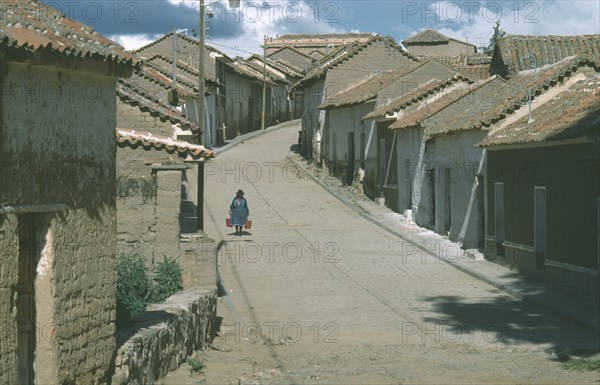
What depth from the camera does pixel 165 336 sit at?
11320mm

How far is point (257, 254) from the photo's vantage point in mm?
25859

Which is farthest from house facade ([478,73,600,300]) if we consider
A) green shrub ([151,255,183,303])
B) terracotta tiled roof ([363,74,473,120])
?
terracotta tiled roof ([363,74,473,120])

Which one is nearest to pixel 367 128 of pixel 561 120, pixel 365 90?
pixel 365 90

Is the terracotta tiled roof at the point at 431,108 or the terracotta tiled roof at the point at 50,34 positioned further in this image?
the terracotta tiled roof at the point at 431,108

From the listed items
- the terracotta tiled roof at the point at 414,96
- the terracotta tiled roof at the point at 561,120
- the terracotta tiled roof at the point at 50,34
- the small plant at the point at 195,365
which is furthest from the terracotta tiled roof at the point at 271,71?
the terracotta tiled roof at the point at 50,34

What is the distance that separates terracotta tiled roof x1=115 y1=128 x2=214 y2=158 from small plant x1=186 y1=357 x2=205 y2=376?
3.93m

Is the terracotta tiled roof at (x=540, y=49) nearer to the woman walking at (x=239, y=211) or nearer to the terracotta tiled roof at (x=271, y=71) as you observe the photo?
the woman walking at (x=239, y=211)

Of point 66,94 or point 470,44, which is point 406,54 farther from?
point 66,94

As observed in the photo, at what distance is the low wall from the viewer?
1001 centimetres

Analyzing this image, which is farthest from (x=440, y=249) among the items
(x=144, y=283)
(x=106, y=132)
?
(x=106, y=132)

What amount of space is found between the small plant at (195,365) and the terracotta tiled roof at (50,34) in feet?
14.9

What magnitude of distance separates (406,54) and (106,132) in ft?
129

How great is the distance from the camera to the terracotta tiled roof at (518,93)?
24391 millimetres

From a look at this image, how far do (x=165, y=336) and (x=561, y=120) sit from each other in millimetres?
12328
